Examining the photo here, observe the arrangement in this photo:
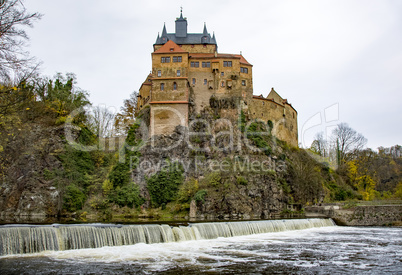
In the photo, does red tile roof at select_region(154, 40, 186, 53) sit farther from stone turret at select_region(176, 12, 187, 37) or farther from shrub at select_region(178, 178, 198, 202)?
shrub at select_region(178, 178, 198, 202)

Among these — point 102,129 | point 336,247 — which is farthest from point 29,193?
point 336,247

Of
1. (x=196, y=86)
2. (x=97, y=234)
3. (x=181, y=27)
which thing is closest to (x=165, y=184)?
(x=196, y=86)

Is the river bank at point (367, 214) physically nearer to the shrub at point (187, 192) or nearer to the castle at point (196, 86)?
the shrub at point (187, 192)

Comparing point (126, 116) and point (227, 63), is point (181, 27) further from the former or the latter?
point (126, 116)

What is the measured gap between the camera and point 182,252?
19.1 metres

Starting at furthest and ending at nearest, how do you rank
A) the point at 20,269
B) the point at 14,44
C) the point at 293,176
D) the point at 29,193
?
the point at 293,176
the point at 29,193
the point at 20,269
the point at 14,44

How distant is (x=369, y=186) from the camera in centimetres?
6103

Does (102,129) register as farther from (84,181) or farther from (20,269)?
(20,269)

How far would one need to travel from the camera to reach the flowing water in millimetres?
15117

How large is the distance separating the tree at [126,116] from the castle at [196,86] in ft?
15.8

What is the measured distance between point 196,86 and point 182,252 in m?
41.2

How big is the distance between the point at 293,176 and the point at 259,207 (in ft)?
30.0

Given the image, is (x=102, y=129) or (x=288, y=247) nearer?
(x=288, y=247)

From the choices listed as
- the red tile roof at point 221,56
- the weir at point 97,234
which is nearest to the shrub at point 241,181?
the weir at point 97,234
